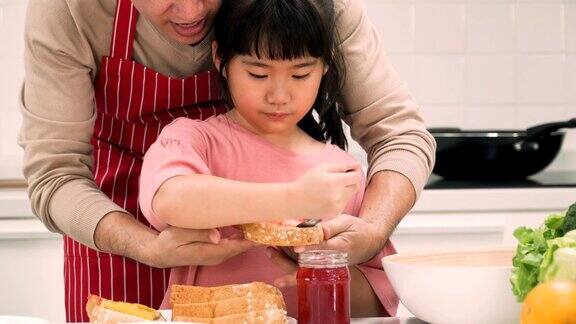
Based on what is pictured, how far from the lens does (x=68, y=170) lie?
1.68 meters

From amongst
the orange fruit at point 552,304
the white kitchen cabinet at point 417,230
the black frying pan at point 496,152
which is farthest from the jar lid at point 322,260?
the black frying pan at point 496,152

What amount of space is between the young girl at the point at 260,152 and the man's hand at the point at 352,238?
0.14 ft

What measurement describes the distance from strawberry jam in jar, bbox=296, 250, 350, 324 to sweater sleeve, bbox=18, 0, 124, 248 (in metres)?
0.52

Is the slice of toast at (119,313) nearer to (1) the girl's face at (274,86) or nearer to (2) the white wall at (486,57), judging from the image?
(1) the girl's face at (274,86)

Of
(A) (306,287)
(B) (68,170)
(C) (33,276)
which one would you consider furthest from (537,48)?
(A) (306,287)

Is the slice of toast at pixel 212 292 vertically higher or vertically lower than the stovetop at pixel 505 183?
higher

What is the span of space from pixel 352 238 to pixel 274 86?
0.85 ft

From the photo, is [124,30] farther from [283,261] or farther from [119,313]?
[119,313]

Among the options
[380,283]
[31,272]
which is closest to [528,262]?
[380,283]

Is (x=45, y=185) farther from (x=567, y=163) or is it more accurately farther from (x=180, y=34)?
(x=567, y=163)

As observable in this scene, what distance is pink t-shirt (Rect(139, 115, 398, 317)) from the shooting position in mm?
1500

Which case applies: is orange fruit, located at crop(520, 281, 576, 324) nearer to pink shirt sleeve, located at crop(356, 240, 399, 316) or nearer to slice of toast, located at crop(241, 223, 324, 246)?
slice of toast, located at crop(241, 223, 324, 246)

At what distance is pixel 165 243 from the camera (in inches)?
58.1

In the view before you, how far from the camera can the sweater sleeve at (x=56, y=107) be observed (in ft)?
5.47
